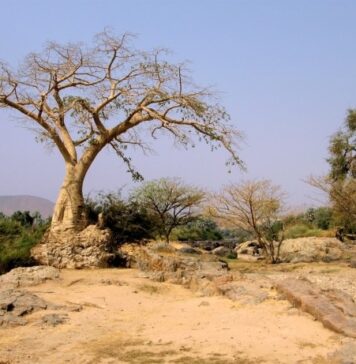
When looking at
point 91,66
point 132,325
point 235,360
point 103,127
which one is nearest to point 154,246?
point 103,127

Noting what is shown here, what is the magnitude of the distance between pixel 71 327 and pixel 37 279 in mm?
3643

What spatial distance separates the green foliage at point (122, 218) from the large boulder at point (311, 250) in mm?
7645

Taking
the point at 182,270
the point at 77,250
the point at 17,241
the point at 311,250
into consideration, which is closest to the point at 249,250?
the point at 311,250

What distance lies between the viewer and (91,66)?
13.9 meters

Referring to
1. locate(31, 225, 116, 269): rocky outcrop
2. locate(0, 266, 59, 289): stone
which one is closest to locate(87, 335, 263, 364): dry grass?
locate(0, 266, 59, 289): stone

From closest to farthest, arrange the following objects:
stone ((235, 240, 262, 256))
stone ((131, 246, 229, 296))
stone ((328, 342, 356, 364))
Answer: stone ((328, 342, 356, 364))
stone ((131, 246, 229, 296))
stone ((235, 240, 262, 256))

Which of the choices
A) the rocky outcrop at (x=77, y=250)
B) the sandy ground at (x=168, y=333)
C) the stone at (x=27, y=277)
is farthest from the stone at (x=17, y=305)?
the rocky outcrop at (x=77, y=250)

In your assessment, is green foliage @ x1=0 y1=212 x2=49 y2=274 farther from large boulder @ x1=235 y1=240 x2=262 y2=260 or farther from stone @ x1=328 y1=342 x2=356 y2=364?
large boulder @ x1=235 y1=240 x2=262 y2=260

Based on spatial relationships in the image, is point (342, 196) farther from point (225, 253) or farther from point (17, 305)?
point (17, 305)

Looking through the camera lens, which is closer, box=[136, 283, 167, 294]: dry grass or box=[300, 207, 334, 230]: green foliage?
box=[136, 283, 167, 294]: dry grass

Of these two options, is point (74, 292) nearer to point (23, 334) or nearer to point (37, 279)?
point (37, 279)

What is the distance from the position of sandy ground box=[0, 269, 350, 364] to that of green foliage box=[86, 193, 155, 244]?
223 inches

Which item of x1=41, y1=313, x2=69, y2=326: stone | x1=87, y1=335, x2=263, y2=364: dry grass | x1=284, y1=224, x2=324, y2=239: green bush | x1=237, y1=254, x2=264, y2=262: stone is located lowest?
x1=87, y1=335, x2=263, y2=364: dry grass

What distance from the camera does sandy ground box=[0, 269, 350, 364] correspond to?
5398mm
